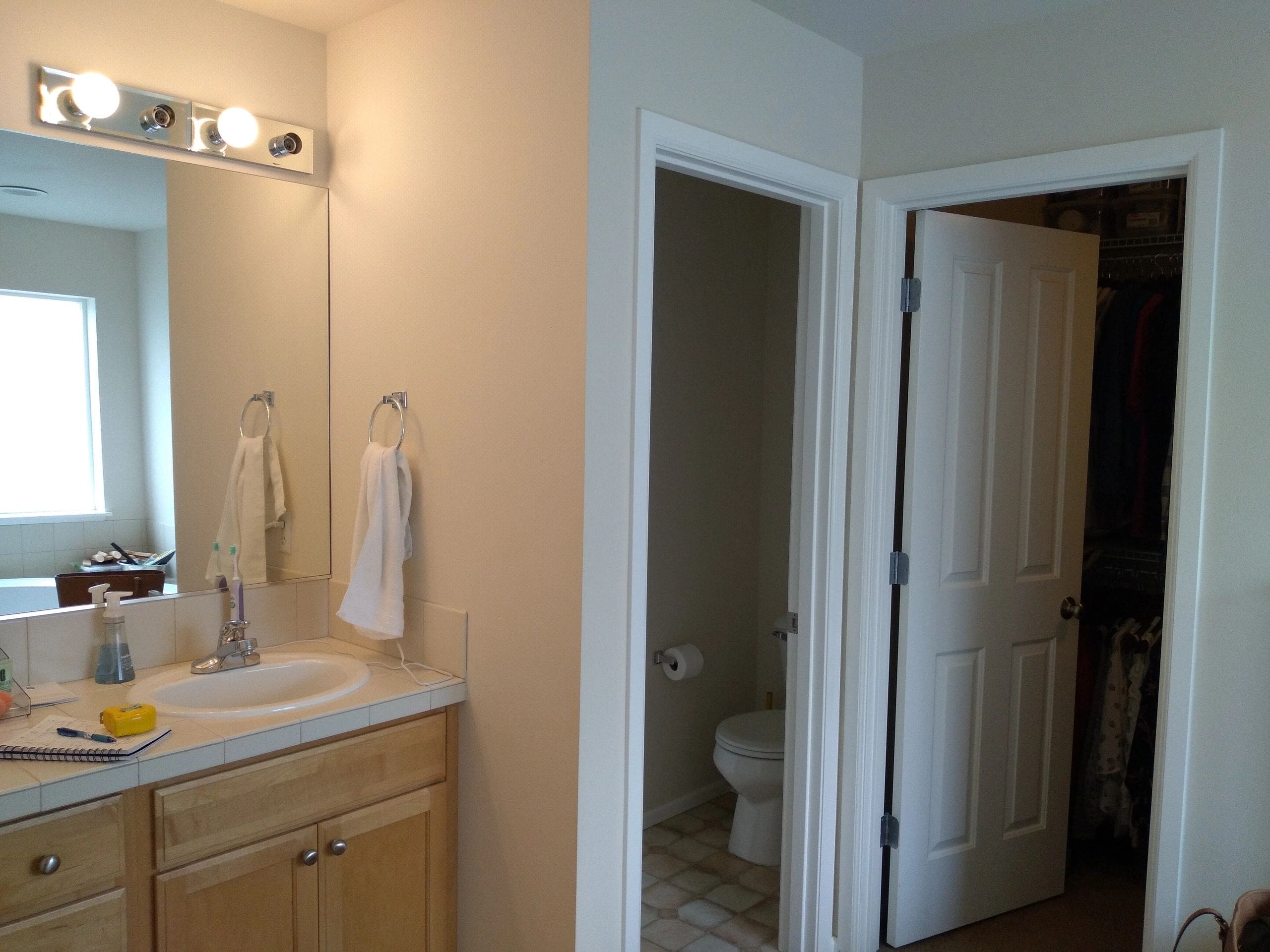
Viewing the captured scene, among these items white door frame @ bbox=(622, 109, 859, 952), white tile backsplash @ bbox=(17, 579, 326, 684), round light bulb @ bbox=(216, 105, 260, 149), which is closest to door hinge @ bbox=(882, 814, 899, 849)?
white door frame @ bbox=(622, 109, 859, 952)

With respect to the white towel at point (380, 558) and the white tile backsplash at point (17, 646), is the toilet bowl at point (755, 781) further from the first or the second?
the white tile backsplash at point (17, 646)

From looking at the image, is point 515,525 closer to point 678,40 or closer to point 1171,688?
point 678,40

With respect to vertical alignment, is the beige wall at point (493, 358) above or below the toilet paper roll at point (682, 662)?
above

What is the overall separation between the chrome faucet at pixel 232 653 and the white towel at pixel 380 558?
9.7 inches

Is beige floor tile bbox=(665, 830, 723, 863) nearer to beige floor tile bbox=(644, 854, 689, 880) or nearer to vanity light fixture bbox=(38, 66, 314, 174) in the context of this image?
beige floor tile bbox=(644, 854, 689, 880)

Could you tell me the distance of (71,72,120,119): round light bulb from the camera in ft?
6.70

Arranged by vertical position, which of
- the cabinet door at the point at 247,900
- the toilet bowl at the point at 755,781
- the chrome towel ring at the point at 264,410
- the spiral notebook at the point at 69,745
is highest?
the chrome towel ring at the point at 264,410

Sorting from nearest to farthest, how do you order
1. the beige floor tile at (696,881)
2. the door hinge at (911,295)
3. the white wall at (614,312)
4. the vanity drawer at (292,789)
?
1. the vanity drawer at (292,789)
2. the white wall at (614,312)
3. the door hinge at (911,295)
4. the beige floor tile at (696,881)

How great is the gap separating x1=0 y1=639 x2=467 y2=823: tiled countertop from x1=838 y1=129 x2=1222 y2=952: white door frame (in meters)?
1.10

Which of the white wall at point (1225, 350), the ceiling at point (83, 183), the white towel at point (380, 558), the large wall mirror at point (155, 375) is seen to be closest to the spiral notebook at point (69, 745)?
the large wall mirror at point (155, 375)

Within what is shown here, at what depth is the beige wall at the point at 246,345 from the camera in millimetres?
2285

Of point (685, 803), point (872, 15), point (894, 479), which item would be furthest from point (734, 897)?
point (872, 15)

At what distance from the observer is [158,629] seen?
2.25 m

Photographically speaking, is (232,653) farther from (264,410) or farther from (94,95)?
(94,95)
